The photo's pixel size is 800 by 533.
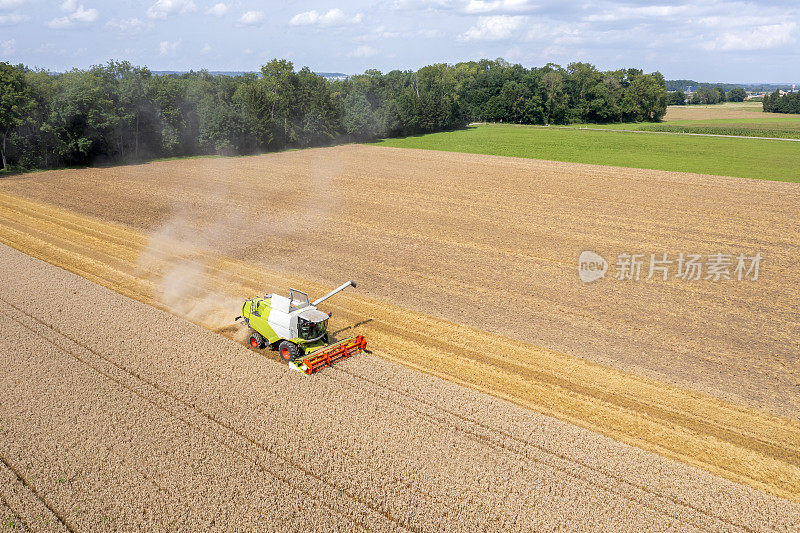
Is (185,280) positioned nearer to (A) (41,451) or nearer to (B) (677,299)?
(A) (41,451)

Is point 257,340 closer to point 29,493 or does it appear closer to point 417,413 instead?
point 417,413

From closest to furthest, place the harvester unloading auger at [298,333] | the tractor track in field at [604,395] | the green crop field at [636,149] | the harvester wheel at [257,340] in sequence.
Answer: the tractor track in field at [604,395]
the harvester unloading auger at [298,333]
the harvester wheel at [257,340]
the green crop field at [636,149]

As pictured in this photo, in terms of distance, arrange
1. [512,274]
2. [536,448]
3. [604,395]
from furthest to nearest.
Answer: [512,274], [604,395], [536,448]

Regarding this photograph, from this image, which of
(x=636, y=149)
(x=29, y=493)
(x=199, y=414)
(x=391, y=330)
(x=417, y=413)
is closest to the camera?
(x=29, y=493)

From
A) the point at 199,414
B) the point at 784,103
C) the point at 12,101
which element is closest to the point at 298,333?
the point at 199,414


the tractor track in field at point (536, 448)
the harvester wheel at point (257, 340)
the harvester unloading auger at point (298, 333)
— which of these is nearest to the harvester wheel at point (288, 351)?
the harvester unloading auger at point (298, 333)

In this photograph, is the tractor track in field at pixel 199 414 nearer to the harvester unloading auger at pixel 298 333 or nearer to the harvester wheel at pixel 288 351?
the harvester unloading auger at pixel 298 333
